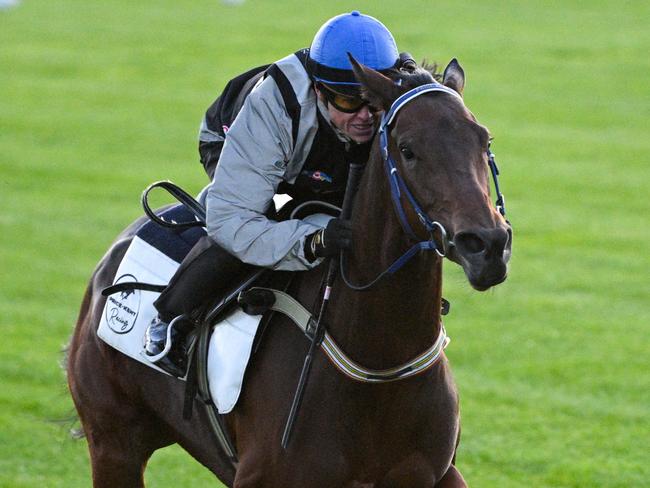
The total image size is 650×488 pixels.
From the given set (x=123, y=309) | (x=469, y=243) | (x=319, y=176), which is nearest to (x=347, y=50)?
(x=319, y=176)

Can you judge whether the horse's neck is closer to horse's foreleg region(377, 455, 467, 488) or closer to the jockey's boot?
horse's foreleg region(377, 455, 467, 488)

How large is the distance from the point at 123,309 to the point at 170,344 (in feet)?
2.03

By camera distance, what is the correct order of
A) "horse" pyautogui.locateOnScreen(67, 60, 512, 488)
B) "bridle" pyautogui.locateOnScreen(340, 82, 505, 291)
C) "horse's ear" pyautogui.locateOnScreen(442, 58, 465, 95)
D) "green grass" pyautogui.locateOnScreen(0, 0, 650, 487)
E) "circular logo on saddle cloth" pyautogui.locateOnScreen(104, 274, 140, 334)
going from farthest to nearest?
"green grass" pyautogui.locateOnScreen(0, 0, 650, 487) < "circular logo on saddle cloth" pyautogui.locateOnScreen(104, 274, 140, 334) < "horse's ear" pyautogui.locateOnScreen(442, 58, 465, 95) < "bridle" pyautogui.locateOnScreen(340, 82, 505, 291) < "horse" pyautogui.locateOnScreen(67, 60, 512, 488)

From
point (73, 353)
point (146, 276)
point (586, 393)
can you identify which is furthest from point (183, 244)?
point (586, 393)

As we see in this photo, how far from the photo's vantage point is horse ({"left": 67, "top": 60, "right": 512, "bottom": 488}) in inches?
147

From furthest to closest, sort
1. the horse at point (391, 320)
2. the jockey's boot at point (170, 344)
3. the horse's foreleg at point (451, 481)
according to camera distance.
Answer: the jockey's boot at point (170, 344) < the horse's foreleg at point (451, 481) < the horse at point (391, 320)

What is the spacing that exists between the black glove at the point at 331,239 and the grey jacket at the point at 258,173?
83 mm

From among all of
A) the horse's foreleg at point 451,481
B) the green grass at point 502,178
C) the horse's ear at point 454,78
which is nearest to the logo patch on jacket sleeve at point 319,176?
the horse's ear at point 454,78

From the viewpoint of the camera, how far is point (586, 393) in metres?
9.01

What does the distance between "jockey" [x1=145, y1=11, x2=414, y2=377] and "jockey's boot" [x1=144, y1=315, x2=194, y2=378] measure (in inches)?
16.3

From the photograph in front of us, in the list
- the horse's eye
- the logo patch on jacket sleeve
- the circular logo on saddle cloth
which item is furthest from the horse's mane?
the circular logo on saddle cloth

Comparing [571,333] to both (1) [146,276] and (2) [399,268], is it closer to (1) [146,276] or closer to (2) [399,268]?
(1) [146,276]

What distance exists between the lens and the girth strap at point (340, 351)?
4.27m

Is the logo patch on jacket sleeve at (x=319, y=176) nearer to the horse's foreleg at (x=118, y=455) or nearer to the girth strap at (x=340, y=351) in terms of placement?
the girth strap at (x=340, y=351)
